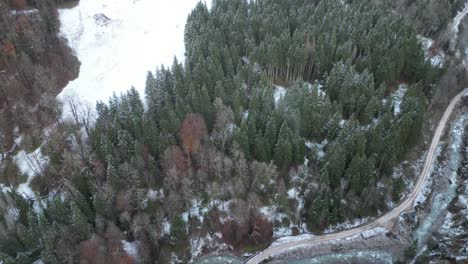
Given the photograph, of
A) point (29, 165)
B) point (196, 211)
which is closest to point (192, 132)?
point (196, 211)

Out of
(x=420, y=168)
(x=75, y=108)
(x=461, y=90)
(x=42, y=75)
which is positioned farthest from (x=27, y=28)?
(x=461, y=90)

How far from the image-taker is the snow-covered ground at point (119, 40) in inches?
2837

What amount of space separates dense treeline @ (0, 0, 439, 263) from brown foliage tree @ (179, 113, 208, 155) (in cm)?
17

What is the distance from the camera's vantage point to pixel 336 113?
6300 cm

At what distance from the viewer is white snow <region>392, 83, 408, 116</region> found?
242 ft

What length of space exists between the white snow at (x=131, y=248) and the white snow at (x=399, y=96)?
181 ft

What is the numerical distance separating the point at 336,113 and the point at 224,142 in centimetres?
2091

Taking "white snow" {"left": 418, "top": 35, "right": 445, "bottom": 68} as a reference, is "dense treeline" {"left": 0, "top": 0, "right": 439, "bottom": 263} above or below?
below

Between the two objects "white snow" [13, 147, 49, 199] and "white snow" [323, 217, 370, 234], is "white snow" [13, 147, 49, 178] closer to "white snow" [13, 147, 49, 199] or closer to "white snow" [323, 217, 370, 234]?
"white snow" [13, 147, 49, 199]

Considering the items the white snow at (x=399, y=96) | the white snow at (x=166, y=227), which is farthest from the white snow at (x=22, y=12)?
the white snow at (x=399, y=96)

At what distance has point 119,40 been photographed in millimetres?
82688

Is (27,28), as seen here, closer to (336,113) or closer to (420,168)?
(336,113)

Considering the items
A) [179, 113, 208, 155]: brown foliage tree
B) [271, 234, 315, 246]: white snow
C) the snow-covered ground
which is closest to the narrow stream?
[271, 234, 315, 246]: white snow

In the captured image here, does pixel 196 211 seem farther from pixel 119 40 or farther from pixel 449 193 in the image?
pixel 119 40
